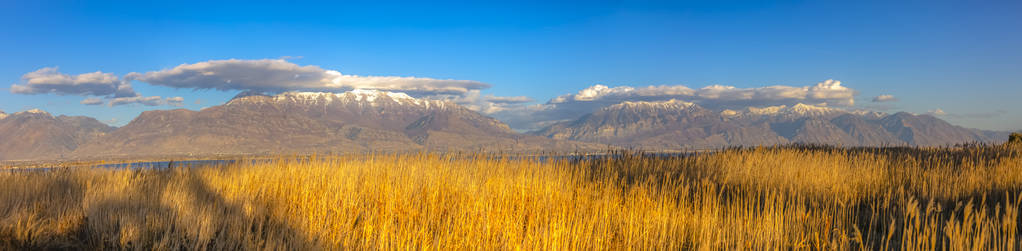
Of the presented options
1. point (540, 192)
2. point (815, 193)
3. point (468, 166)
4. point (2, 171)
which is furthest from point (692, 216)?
point (2, 171)

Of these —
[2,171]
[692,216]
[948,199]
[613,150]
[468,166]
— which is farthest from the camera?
[613,150]

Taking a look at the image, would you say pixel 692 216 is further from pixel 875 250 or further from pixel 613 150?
pixel 613 150

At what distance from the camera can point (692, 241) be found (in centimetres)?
437

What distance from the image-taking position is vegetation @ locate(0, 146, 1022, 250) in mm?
3578

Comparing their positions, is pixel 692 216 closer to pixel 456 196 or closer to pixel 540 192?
pixel 540 192

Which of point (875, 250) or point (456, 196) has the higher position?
point (456, 196)

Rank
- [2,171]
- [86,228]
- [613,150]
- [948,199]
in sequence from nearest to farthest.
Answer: [86,228] → [948,199] → [2,171] → [613,150]

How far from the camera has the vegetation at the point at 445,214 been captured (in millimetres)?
3578

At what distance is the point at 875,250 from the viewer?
457 cm

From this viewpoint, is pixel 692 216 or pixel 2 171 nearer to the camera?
pixel 692 216

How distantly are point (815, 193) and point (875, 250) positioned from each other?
7.83 feet

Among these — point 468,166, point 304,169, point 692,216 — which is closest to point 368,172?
point 304,169

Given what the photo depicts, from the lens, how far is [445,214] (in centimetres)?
471

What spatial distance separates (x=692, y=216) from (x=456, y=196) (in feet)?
7.63
